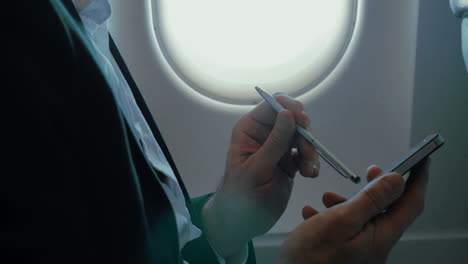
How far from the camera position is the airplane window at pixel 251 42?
73 cm

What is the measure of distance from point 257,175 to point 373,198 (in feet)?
0.72

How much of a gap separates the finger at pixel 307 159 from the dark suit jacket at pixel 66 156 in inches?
11.1

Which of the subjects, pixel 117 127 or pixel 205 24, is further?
pixel 205 24

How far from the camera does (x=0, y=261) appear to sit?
0.27m

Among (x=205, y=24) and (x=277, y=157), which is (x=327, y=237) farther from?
(x=205, y=24)

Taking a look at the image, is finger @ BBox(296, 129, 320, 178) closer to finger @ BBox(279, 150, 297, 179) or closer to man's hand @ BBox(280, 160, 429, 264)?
finger @ BBox(279, 150, 297, 179)

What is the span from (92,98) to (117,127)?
0.11 ft

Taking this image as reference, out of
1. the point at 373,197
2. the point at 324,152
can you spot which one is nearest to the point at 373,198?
the point at 373,197

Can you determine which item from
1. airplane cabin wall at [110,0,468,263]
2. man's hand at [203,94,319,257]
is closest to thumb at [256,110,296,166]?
man's hand at [203,94,319,257]

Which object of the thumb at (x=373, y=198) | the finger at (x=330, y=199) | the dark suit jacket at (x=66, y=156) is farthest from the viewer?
the finger at (x=330, y=199)

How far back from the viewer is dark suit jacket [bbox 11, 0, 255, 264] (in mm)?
273

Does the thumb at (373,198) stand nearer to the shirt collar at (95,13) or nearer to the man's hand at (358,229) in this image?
the man's hand at (358,229)

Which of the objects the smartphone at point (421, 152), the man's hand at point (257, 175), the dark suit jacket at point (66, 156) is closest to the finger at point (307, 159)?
the man's hand at point (257, 175)

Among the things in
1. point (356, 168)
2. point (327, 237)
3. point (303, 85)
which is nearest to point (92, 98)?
point (327, 237)
